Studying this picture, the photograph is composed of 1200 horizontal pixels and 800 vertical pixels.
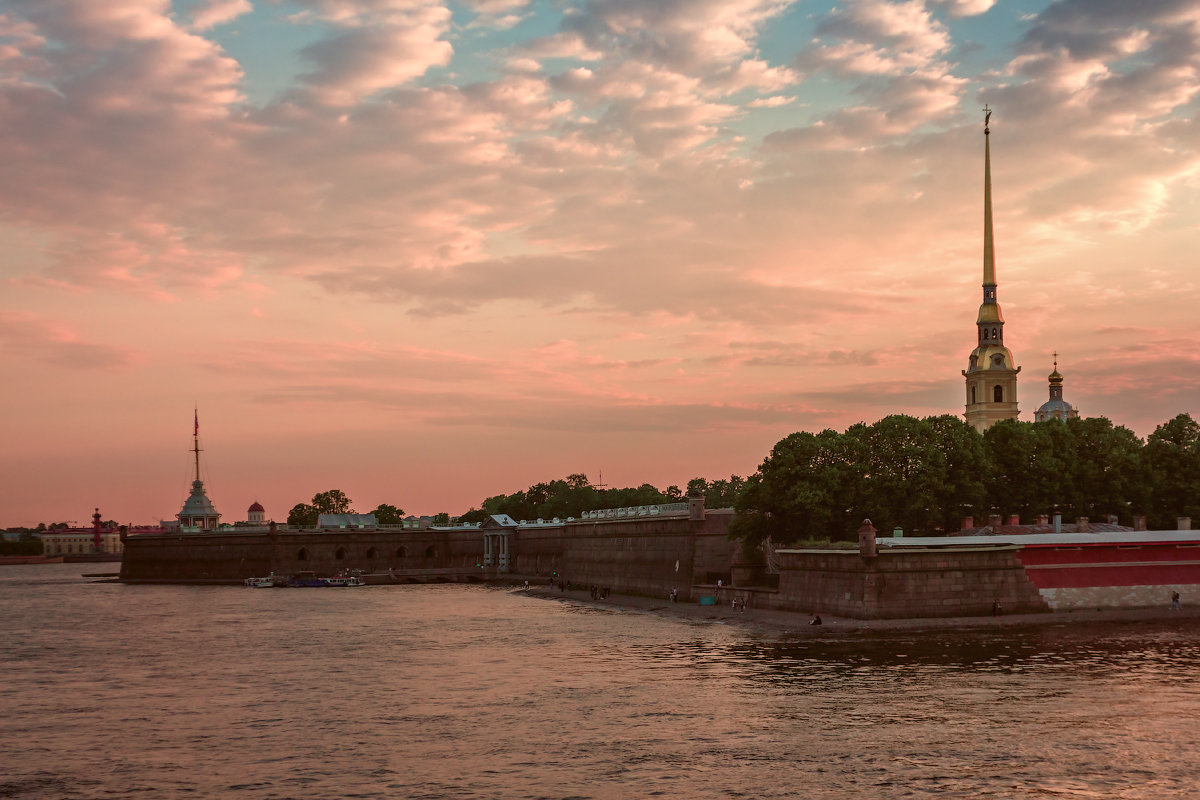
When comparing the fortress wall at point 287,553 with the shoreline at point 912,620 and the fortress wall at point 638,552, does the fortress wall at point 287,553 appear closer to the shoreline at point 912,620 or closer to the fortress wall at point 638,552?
the fortress wall at point 638,552

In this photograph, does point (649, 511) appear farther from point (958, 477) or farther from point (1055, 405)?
point (1055, 405)

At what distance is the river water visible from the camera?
98.9ft

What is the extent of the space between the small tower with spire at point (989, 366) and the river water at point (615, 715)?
274ft

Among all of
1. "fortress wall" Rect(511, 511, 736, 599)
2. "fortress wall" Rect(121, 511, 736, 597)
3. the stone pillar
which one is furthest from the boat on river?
the stone pillar

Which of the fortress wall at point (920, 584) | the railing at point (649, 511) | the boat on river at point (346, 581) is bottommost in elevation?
the boat on river at point (346, 581)

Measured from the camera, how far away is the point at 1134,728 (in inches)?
1362

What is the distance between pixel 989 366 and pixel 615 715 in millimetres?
117424

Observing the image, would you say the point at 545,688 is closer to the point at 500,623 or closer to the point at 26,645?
the point at 500,623

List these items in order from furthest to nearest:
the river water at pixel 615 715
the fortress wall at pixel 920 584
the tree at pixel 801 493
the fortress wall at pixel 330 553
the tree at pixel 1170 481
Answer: the fortress wall at pixel 330 553
the tree at pixel 1170 481
the tree at pixel 801 493
the fortress wall at pixel 920 584
the river water at pixel 615 715

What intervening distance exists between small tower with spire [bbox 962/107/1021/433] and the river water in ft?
274

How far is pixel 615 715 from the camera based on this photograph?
39.3 meters

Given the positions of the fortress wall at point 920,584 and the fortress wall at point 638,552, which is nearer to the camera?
the fortress wall at point 920,584

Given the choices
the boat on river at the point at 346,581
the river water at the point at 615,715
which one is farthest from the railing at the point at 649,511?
the boat on river at the point at 346,581

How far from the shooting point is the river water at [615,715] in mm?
30156
